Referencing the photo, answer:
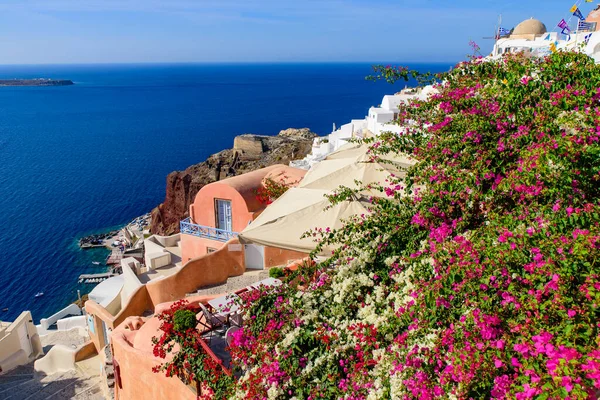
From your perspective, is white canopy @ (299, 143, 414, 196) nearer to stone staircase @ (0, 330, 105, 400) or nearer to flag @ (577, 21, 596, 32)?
stone staircase @ (0, 330, 105, 400)

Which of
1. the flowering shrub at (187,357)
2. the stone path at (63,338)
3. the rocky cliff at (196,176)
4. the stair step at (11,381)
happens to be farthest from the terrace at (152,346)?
the rocky cliff at (196,176)

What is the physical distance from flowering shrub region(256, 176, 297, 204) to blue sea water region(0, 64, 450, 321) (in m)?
26.9

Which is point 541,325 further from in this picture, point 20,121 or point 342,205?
point 20,121

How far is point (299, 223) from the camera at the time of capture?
29.8ft

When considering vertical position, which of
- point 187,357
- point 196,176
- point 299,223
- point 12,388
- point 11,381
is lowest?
point 11,381

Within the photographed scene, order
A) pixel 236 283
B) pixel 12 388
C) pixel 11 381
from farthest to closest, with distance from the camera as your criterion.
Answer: pixel 11 381 → pixel 12 388 → pixel 236 283

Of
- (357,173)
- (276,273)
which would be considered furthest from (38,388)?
(357,173)

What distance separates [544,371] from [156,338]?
582cm

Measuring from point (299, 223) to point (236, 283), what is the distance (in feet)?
14.6

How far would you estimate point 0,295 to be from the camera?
122 ft

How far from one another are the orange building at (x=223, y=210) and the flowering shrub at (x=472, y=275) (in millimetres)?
9123

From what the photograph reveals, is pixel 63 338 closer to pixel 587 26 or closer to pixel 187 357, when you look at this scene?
pixel 187 357

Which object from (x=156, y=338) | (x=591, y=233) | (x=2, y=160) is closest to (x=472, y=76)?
(x=591, y=233)

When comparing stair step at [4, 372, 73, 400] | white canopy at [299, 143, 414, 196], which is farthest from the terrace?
stair step at [4, 372, 73, 400]
